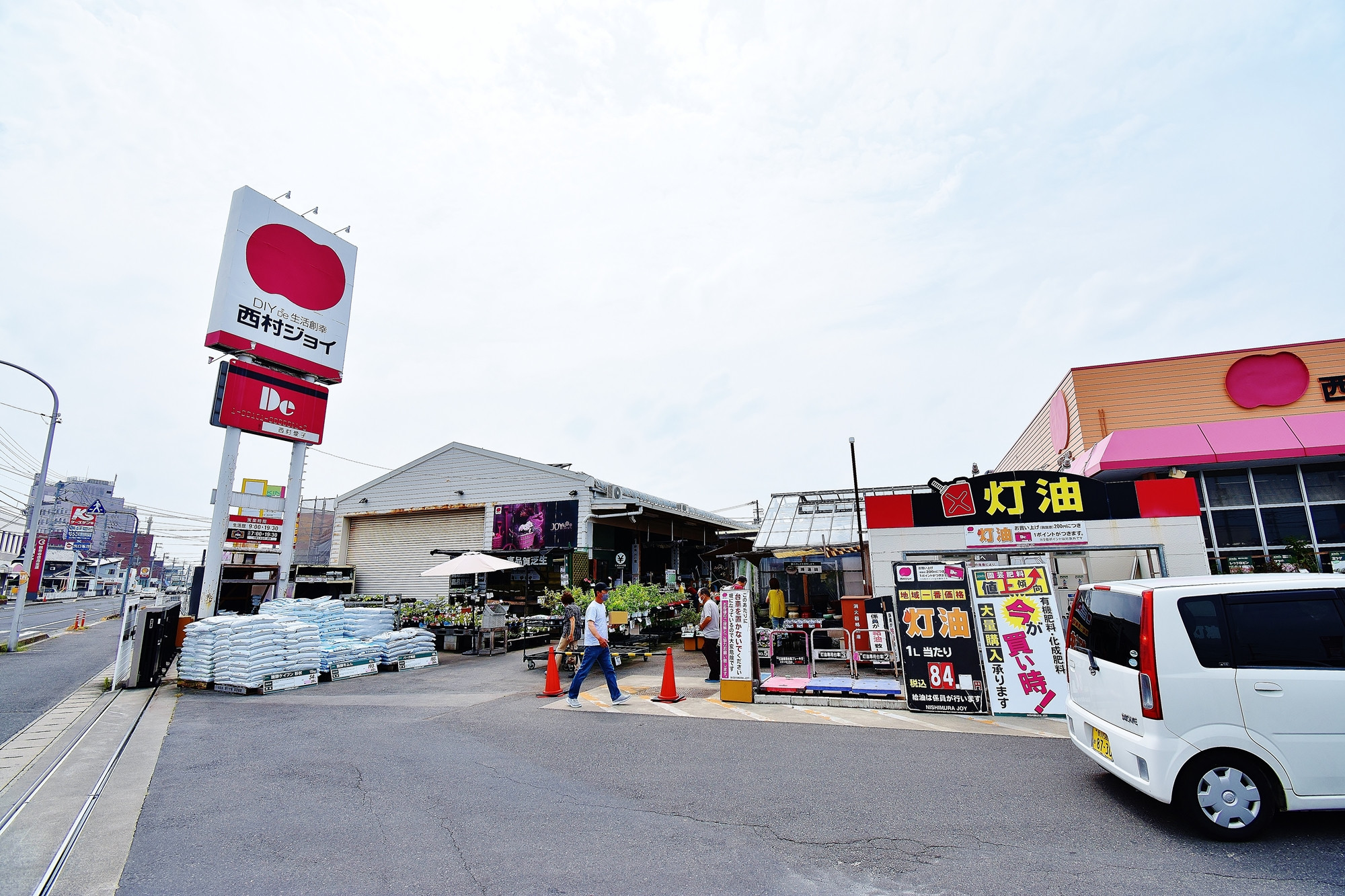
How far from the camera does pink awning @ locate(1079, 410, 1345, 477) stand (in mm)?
13805

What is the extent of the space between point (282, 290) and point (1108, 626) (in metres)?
19.3

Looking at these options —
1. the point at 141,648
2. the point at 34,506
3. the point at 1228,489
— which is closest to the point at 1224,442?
the point at 1228,489

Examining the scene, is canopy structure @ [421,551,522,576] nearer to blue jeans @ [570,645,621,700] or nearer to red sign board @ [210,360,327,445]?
red sign board @ [210,360,327,445]

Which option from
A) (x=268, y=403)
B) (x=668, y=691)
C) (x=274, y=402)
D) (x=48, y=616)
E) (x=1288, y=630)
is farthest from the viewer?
(x=48, y=616)

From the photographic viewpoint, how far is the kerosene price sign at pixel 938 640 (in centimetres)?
838

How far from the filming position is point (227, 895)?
3580mm

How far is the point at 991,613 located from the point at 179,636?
50.4 ft

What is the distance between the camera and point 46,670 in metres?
13.7

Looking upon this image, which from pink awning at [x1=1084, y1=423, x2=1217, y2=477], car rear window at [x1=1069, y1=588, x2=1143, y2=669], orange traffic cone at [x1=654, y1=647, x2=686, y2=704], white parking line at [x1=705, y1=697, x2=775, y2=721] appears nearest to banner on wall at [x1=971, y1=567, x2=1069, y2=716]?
car rear window at [x1=1069, y1=588, x2=1143, y2=669]

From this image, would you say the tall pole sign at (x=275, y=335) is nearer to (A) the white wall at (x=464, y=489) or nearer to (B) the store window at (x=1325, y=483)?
(A) the white wall at (x=464, y=489)

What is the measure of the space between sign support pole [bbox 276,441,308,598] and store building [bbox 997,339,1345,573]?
65.7 feet

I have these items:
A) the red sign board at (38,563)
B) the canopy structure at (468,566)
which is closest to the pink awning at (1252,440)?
the canopy structure at (468,566)

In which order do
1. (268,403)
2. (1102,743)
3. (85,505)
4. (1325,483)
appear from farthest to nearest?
(85,505), (268,403), (1325,483), (1102,743)

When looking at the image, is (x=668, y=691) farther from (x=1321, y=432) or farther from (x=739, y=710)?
(x=1321, y=432)
